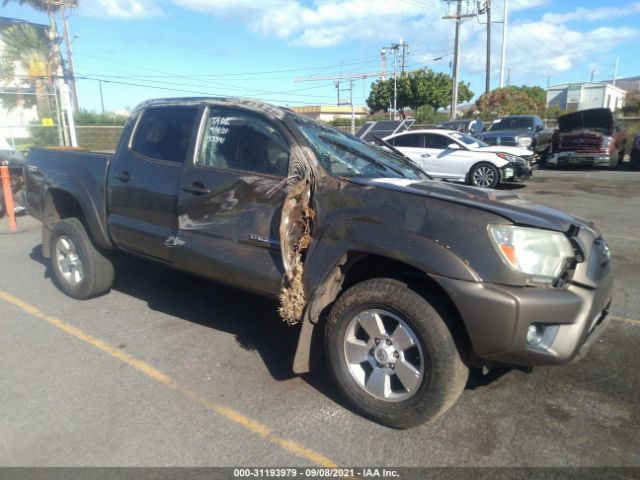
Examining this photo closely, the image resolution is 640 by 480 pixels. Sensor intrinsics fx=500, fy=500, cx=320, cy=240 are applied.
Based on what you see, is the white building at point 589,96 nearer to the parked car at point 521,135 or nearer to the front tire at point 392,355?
the parked car at point 521,135

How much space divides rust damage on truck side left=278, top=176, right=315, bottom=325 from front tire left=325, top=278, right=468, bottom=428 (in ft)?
0.82

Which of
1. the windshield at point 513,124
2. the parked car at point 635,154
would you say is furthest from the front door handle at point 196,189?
the windshield at point 513,124

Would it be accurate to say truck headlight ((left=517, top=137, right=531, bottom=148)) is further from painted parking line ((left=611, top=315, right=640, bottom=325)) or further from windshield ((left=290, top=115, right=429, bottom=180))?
windshield ((left=290, top=115, right=429, bottom=180))

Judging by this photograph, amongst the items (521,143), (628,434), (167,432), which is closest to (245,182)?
(167,432)

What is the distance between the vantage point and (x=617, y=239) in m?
7.12

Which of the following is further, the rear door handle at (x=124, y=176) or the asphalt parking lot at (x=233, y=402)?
the rear door handle at (x=124, y=176)

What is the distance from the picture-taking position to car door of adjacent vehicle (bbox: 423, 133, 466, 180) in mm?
13125

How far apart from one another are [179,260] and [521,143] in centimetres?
1620

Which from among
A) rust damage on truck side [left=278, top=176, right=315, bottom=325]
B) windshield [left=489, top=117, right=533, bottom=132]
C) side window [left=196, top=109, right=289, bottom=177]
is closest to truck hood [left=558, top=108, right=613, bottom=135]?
windshield [left=489, top=117, right=533, bottom=132]

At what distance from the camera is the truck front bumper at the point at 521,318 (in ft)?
7.86

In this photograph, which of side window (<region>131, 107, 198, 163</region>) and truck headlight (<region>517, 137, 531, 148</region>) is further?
truck headlight (<region>517, 137, 531, 148</region>)

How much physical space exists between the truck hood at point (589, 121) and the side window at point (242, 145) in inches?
663

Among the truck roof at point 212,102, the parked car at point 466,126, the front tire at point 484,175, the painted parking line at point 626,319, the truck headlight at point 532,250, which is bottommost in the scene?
the painted parking line at point 626,319

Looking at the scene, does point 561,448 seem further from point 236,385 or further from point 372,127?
point 372,127
